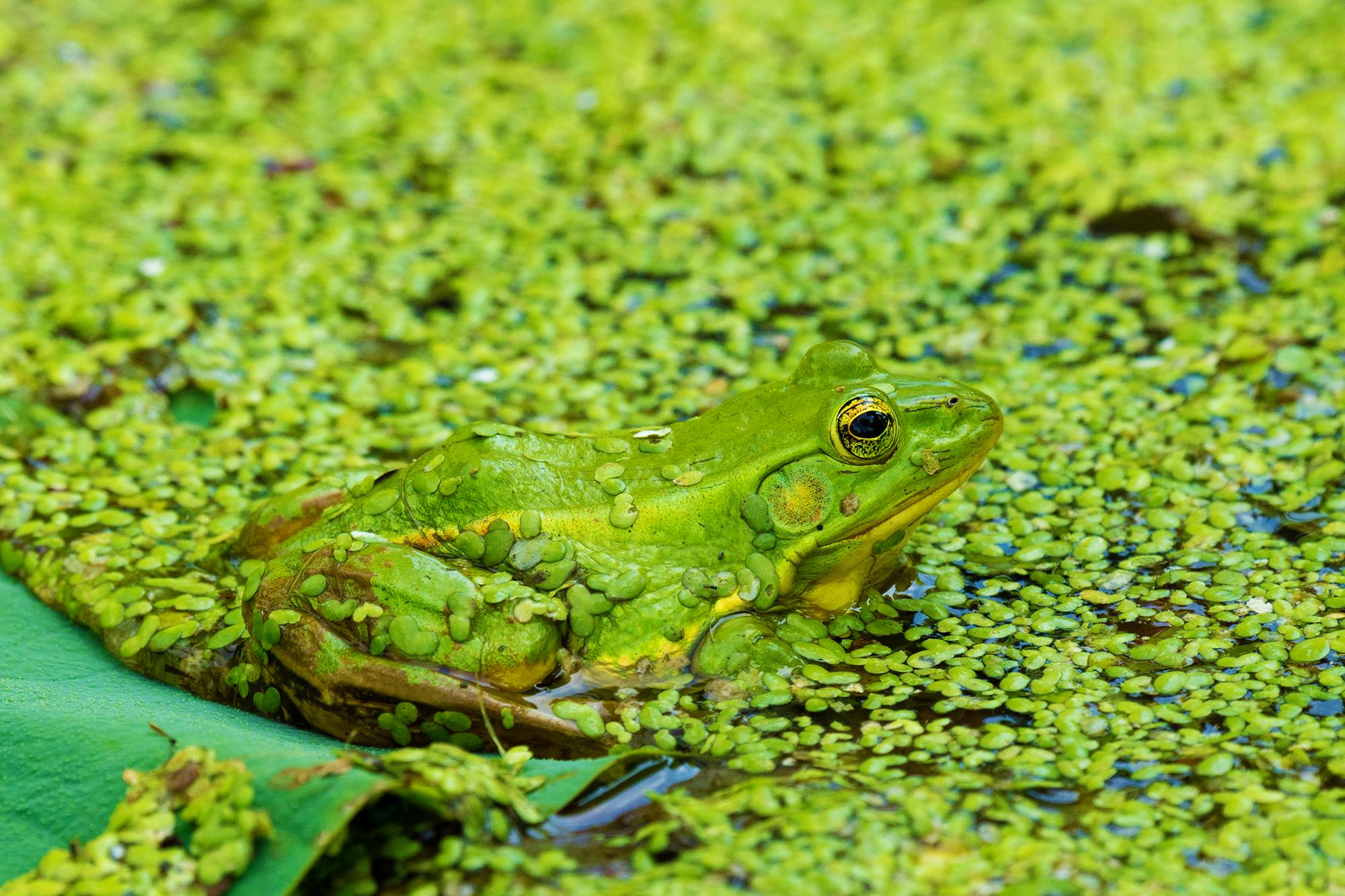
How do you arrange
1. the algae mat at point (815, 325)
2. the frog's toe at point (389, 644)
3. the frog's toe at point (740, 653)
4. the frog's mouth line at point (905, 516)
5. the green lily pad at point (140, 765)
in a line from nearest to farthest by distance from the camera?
the green lily pad at point (140, 765)
the algae mat at point (815, 325)
the frog's toe at point (389, 644)
the frog's toe at point (740, 653)
the frog's mouth line at point (905, 516)

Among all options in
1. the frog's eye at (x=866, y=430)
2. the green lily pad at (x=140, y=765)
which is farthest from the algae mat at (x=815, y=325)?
the frog's eye at (x=866, y=430)

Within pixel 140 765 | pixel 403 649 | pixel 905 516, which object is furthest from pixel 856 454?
pixel 140 765

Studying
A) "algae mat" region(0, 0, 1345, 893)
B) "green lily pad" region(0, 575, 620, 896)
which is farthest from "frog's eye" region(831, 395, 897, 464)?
"green lily pad" region(0, 575, 620, 896)

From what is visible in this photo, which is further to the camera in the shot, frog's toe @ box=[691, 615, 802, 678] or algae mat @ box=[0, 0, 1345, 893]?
frog's toe @ box=[691, 615, 802, 678]

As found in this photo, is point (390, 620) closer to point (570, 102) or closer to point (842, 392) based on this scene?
point (842, 392)

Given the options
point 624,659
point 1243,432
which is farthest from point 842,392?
point 1243,432

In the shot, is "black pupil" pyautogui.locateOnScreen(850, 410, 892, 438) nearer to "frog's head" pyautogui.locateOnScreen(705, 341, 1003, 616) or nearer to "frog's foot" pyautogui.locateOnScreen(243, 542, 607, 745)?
"frog's head" pyautogui.locateOnScreen(705, 341, 1003, 616)

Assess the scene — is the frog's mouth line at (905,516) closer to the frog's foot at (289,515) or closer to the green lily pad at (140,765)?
the green lily pad at (140,765)
